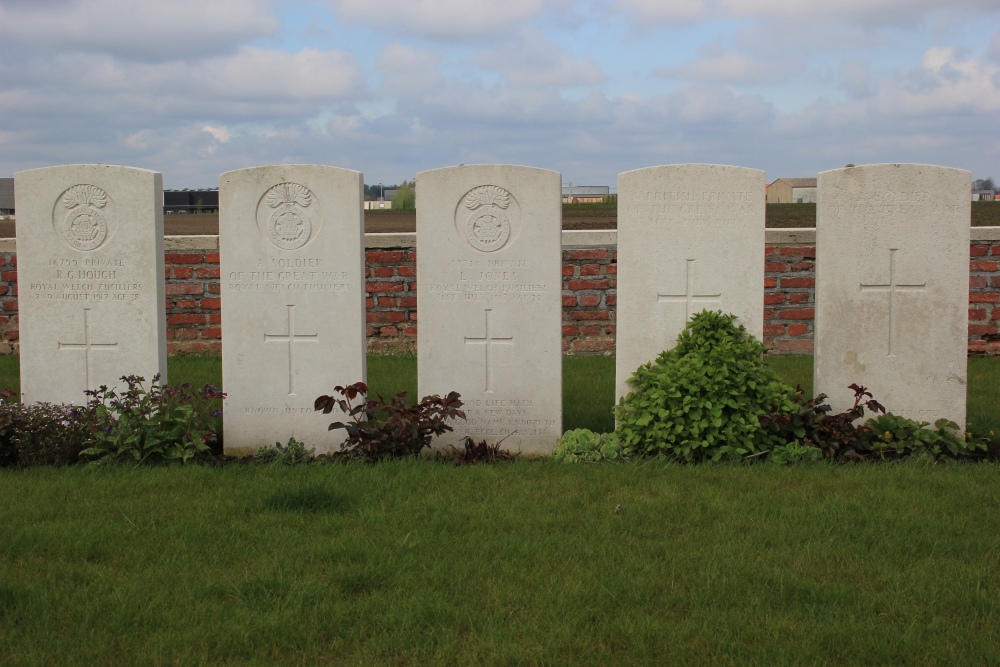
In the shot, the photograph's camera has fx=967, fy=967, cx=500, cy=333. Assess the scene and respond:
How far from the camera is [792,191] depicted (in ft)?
160

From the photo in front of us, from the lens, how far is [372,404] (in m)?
5.96

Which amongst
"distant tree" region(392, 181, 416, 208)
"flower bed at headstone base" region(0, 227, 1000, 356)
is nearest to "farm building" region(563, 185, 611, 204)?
"distant tree" region(392, 181, 416, 208)

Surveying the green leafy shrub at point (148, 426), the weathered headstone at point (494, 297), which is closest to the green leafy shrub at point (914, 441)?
the weathered headstone at point (494, 297)

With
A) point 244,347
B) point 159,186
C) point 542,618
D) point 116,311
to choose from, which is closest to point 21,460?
point 116,311

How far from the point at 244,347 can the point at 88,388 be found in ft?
3.53

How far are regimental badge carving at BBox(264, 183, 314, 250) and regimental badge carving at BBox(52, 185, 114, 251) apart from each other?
1.03 metres

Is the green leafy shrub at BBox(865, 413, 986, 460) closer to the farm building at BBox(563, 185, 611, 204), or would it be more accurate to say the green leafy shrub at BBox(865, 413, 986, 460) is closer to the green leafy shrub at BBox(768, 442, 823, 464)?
the green leafy shrub at BBox(768, 442, 823, 464)

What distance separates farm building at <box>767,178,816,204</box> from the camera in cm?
4550

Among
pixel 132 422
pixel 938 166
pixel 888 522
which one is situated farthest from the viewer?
pixel 938 166

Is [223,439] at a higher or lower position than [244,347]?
lower

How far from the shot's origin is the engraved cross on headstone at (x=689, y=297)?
616cm

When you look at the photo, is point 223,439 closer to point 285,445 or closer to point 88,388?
point 285,445

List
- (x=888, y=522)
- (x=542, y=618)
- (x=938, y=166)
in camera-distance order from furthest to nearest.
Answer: (x=938, y=166), (x=888, y=522), (x=542, y=618)

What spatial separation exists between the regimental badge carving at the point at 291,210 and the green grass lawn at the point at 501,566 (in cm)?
154
